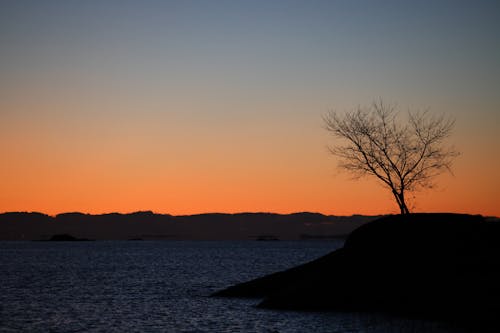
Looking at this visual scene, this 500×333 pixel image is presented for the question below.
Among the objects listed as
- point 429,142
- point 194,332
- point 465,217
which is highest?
point 429,142

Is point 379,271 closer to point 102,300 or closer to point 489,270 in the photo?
point 489,270

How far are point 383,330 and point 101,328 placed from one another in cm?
1573

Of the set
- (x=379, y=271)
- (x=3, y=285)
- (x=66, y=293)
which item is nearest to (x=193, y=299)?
(x=66, y=293)

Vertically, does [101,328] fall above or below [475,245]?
below

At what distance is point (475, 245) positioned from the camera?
117ft

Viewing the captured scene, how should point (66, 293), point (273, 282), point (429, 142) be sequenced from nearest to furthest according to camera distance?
1. point (429, 142)
2. point (273, 282)
3. point (66, 293)

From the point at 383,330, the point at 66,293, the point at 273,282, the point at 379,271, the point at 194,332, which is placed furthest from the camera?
the point at 66,293

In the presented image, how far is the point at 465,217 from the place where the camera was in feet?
123

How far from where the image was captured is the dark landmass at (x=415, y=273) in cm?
3316

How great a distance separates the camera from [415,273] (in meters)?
35.7

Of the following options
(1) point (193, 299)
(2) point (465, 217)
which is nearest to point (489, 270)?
(2) point (465, 217)

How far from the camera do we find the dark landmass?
3316 centimetres

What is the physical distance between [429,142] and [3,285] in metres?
49.9

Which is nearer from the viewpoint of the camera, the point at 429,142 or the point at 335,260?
the point at 335,260
